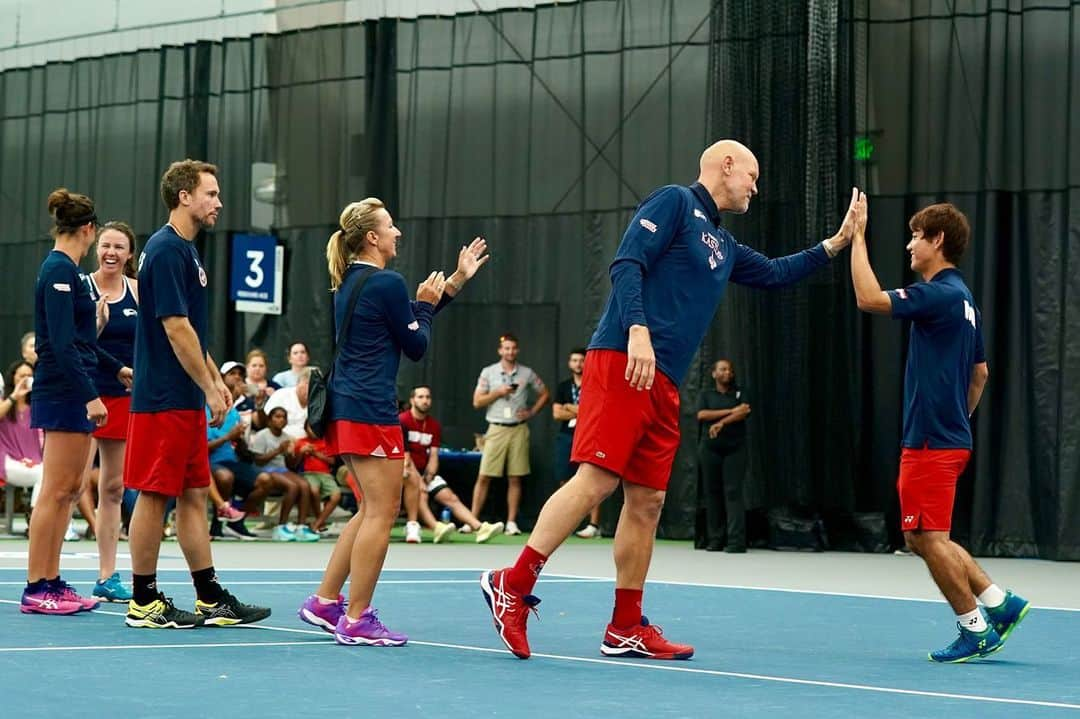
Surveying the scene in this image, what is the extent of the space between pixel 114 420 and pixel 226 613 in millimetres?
1376

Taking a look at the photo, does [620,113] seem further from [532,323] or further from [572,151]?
[532,323]

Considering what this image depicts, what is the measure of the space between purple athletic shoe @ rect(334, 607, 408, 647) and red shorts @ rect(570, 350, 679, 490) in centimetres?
103

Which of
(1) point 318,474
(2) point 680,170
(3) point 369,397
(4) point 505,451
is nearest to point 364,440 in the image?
(3) point 369,397

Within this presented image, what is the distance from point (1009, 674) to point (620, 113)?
32.3 feet

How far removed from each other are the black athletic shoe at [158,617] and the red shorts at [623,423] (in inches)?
73.6

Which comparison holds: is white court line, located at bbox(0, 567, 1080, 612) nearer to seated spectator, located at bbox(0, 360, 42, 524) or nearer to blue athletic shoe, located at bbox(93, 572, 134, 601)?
blue athletic shoe, located at bbox(93, 572, 134, 601)

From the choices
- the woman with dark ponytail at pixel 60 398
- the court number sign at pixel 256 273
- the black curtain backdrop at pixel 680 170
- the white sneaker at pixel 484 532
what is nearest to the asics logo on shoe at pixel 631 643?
the woman with dark ponytail at pixel 60 398

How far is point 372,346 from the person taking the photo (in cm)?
661

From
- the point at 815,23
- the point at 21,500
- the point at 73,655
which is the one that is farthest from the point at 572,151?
the point at 73,655

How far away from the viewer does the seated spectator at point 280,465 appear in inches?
577

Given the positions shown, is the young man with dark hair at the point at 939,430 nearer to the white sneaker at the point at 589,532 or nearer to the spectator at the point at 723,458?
the spectator at the point at 723,458

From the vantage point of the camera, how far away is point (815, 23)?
46.0 feet

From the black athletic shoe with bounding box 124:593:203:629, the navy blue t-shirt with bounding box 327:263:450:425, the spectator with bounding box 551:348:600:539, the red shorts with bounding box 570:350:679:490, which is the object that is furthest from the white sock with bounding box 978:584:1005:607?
the spectator with bounding box 551:348:600:539

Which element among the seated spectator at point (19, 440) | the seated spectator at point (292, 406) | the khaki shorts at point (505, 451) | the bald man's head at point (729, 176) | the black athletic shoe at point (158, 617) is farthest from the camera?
the khaki shorts at point (505, 451)
